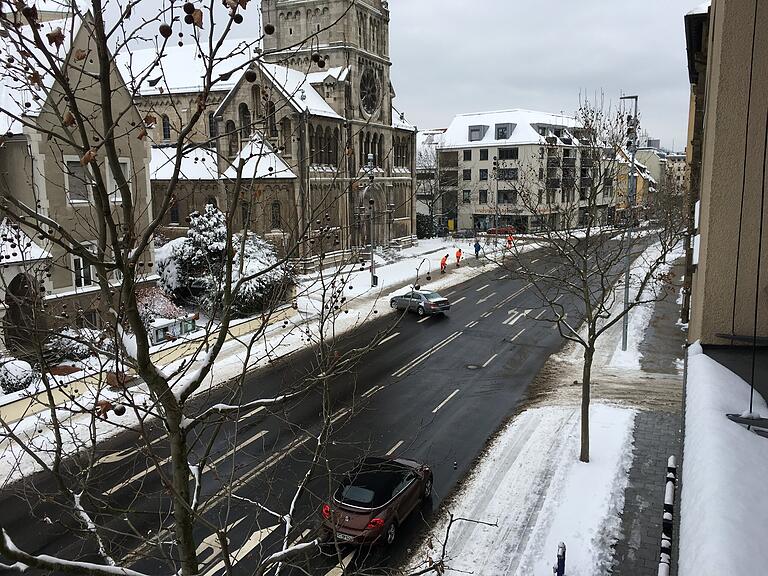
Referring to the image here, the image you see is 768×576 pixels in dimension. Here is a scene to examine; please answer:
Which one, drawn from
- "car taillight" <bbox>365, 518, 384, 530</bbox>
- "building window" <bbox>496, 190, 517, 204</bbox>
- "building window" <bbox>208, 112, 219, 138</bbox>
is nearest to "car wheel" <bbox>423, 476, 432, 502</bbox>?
"car taillight" <bbox>365, 518, 384, 530</bbox>

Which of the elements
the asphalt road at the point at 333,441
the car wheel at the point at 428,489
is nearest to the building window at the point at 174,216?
the asphalt road at the point at 333,441

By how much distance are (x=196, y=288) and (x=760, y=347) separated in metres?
27.6

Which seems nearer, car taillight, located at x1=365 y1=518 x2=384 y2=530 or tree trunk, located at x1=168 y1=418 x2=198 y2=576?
tree trunk, located at x1=168 y1=418 x2=198 y2=576

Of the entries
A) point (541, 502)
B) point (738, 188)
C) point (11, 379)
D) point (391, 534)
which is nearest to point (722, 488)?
point (738, 188)

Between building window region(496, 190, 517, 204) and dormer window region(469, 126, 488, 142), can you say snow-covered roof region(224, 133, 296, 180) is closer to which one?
building window region(496, 190, 517, 204)

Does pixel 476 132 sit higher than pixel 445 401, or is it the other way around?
pixel 476 132

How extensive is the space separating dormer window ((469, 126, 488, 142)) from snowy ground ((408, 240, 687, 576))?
191 ft

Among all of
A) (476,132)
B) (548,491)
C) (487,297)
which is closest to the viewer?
(548,491)

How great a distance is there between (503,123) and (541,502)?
66509 millimetres

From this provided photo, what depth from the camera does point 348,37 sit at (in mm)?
47969

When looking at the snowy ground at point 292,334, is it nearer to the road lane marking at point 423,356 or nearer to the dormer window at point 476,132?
the road lane marking at point 423,356

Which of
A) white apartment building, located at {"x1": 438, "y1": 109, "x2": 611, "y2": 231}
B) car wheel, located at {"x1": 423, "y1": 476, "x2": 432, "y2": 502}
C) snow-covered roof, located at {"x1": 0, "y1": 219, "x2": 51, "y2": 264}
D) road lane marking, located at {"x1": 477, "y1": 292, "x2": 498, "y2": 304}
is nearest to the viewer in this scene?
snow-covered roof, located at {"x1": 0, "y1": 219, "x2": 51, "y2": 264}

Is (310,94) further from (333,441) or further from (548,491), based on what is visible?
(333,441)

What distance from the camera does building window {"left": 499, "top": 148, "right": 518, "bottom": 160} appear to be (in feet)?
236
